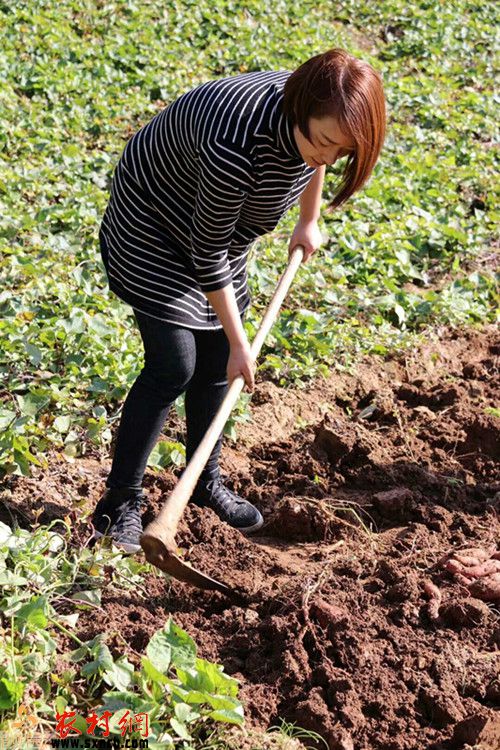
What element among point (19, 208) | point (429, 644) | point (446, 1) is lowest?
point (19, 208)

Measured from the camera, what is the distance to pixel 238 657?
281cm

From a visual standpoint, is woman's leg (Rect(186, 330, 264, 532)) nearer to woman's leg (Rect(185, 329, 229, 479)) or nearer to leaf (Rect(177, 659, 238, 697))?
woman's leg (Rect(185, 329, 229, 479))

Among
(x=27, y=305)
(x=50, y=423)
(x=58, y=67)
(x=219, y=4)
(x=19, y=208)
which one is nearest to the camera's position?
(x=50, y=423)

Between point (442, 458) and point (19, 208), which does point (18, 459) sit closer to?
point (442, 458)

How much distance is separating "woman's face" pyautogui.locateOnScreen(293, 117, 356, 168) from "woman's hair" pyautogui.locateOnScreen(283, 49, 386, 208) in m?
0.01

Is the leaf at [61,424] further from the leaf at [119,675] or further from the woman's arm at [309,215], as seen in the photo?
the leaf at [119,675]

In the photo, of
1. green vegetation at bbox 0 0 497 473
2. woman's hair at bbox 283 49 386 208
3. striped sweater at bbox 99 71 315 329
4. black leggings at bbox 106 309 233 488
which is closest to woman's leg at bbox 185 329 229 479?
black leggings at bbox 106 309 233 488

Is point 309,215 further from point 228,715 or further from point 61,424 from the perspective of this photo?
point 228,715

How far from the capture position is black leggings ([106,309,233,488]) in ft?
9.69

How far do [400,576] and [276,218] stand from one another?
1.16m

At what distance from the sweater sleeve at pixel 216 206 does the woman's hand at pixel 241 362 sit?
20cm

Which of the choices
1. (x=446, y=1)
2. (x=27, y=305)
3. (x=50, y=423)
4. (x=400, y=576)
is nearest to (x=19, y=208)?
(x=27, y=305)

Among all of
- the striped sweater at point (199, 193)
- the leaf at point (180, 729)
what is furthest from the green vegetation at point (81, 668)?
the striped sweater at point (199, 193)

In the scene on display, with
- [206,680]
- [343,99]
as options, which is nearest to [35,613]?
[206,680]
